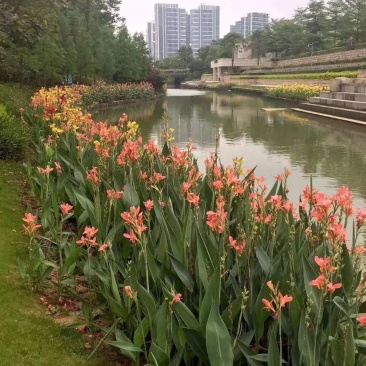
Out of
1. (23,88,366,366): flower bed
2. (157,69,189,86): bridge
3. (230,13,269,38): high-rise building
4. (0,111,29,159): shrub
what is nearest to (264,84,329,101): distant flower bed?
(0,111,29,159): shrub

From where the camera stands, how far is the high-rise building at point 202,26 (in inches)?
5842

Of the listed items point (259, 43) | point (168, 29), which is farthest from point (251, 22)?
point (259, 43)

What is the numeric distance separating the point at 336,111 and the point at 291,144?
601cm

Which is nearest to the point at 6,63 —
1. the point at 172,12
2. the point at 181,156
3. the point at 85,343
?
the point at 181,156

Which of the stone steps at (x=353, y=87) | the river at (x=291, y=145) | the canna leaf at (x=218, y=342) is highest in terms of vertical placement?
the stone steps at (x=353, y=87)

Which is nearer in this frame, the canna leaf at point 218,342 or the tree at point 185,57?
the canna leaf at point 218,342

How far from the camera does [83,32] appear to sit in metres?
25.4

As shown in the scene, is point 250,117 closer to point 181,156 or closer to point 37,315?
point 181,156

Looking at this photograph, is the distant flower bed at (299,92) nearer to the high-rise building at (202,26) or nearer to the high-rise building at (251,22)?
the high-rise building at (251,22)

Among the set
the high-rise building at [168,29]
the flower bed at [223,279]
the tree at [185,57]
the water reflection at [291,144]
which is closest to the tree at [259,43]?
the tree at [185,57]

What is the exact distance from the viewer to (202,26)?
150500mm

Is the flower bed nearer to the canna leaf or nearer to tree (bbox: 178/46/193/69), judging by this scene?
the canna leaf

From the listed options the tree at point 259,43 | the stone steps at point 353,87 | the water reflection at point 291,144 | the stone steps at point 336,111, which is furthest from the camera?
the tree at point 259,43

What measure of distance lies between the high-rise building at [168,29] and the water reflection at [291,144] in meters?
127
